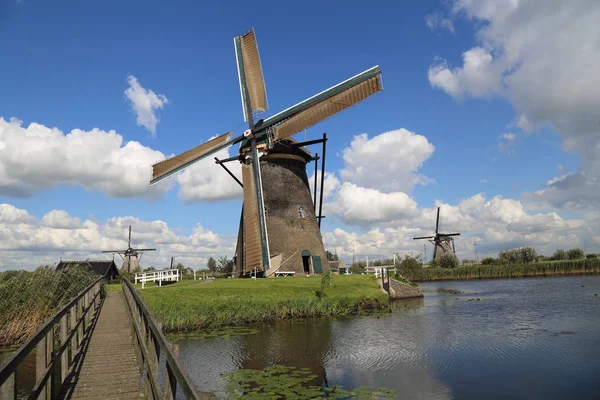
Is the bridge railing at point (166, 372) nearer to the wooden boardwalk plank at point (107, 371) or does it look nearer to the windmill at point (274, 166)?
the wooden boardwalk plank at point (107, 371)

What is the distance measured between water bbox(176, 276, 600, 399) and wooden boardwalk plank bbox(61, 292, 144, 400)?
6.65 feet

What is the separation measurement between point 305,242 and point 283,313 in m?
8.50

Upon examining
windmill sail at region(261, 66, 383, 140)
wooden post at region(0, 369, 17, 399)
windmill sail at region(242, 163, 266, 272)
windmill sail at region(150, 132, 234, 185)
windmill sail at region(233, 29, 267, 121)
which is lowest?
wooden post at region(0, 369, 17, 399)

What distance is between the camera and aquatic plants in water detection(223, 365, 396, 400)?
26.3ft

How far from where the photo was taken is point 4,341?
40.1 ft

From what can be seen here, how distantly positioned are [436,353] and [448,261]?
5469cm

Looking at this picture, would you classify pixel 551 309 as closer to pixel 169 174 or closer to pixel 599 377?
pixel 599 377

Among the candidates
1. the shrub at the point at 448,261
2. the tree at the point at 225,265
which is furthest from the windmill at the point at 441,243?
the tree at the point at 225,265

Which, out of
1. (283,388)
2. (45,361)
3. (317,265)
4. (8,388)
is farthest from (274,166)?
(8,388)

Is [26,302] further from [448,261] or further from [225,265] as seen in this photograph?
[448,261]

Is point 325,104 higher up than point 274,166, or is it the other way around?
point 325,104

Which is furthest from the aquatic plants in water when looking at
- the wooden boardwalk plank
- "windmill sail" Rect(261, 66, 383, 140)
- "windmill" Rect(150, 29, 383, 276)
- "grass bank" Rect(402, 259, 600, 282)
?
"grass bank" Rect(402, 259, 600, 282)

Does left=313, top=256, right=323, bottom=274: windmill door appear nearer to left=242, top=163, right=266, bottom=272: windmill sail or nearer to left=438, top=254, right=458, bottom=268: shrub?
left=242, top=163, right=266, bottom=272: windmill sail

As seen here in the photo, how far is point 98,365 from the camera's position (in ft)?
22.4
